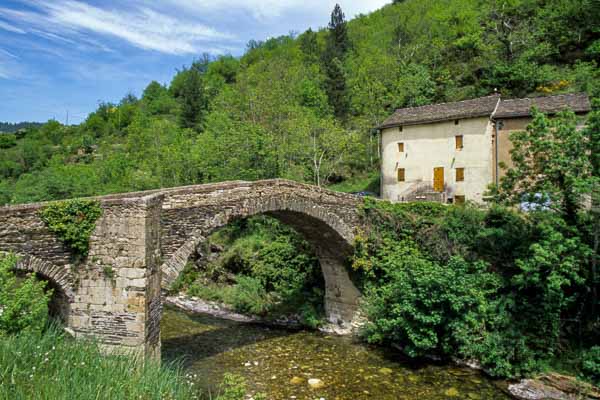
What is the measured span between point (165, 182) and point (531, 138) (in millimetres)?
22232

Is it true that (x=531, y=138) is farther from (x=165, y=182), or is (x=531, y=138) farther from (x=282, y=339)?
(x=165, y=182)

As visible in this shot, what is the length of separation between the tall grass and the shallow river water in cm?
452

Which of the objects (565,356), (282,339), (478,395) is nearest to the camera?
(478,395)

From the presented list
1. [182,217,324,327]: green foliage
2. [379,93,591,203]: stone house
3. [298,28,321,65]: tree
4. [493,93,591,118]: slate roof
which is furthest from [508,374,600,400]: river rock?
[298,28,321,65]: tree

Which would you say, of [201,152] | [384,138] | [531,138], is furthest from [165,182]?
[531,138]

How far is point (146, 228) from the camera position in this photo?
7.79 metres

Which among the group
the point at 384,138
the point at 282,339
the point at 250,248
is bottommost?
the point at 282,339

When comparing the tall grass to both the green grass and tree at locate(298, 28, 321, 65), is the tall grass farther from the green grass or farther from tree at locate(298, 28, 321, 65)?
tree at locate(298, 28, 321, 65)

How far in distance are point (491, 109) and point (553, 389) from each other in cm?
1429

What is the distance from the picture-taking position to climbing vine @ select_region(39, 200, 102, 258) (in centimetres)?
764

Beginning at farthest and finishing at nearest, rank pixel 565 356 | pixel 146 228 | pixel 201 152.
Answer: pixel 201 152 < pixel 565 356 < pixel 146 228

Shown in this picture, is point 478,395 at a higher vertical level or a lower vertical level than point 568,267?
lower

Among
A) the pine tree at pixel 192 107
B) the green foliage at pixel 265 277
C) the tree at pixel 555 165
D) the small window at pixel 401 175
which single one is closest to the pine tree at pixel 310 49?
the pine tree at pixel 192 107

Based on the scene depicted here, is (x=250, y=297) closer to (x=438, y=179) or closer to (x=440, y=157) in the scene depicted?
(x=438, y=179)
